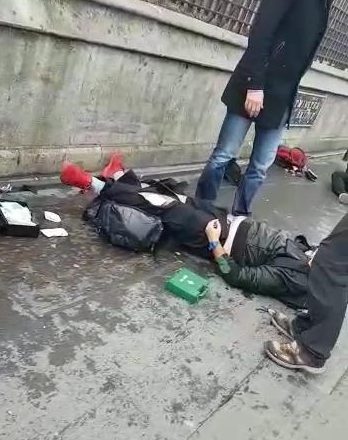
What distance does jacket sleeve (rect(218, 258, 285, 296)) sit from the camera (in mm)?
3305

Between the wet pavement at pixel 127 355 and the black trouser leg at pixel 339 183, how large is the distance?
149 inches

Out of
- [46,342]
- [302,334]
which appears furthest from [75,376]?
[302,334]

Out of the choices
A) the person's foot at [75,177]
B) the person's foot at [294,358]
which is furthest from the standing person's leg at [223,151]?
the person's foot at [294,358]

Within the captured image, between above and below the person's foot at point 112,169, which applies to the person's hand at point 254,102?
above

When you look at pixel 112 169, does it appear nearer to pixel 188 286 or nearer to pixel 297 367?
pixel 188 286

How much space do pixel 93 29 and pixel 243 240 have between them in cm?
193

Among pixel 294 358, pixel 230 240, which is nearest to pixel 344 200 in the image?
pixel 230 240

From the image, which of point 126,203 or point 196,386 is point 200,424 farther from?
point 126,203

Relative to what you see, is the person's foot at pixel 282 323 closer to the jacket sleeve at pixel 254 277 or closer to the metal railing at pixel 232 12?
the jacket sleeve at pixel 254 277

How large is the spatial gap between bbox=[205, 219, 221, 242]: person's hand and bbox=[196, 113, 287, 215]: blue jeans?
0.76m

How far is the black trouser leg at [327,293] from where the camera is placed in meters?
2.60

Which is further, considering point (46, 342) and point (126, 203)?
point (126, 203)

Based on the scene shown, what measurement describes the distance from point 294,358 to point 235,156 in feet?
6.41

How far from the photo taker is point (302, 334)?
2.71 metres
